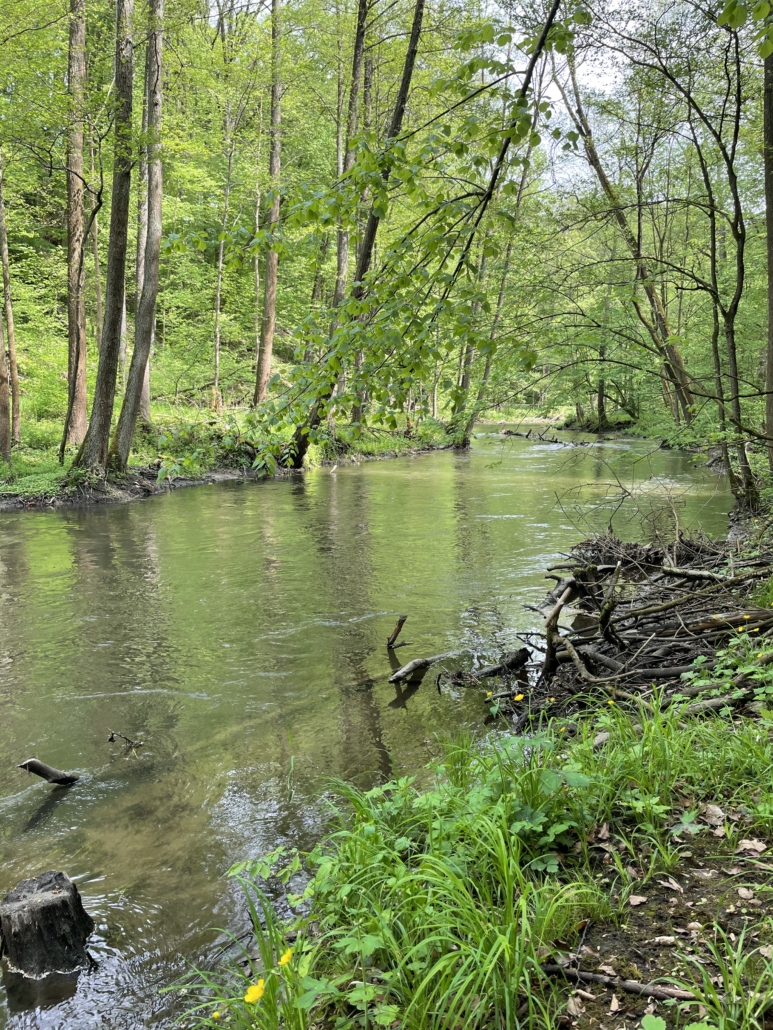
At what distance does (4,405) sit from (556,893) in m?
16.3

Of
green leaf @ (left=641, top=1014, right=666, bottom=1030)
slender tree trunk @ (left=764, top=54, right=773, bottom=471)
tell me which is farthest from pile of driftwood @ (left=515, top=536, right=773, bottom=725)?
slender tree trunk @ (left=764, top=54, right=773, bottom=471)

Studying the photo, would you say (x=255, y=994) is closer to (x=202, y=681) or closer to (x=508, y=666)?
(x=508, y=666)

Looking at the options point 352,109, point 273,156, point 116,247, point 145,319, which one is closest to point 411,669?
point 116,247

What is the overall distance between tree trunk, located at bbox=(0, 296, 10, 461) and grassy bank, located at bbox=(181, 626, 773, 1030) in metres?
14.8

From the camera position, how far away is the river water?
3.25m

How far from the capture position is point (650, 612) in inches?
200

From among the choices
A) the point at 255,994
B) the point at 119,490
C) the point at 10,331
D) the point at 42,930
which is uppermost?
the point at 10,331

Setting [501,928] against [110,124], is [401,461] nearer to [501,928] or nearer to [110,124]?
[110,124]

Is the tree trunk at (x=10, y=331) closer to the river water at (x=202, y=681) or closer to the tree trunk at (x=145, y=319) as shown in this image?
the tree trunk at (x=145, y=319)

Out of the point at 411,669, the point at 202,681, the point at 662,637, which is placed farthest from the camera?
the point at 202,681

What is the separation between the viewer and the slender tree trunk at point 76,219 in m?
13.9

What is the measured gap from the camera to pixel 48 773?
4062mm

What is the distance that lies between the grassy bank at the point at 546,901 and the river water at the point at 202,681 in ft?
1.65

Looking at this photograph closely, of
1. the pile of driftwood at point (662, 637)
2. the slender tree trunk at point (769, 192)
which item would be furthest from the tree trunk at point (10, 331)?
the pile of driftwood at point (662, 637)
